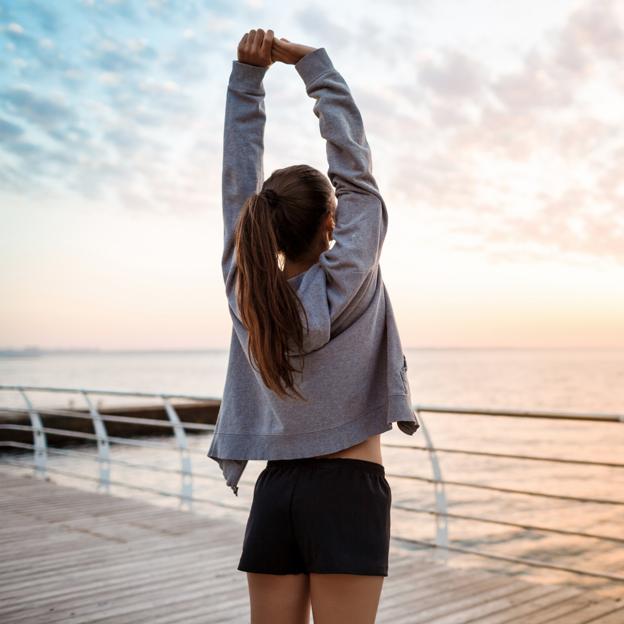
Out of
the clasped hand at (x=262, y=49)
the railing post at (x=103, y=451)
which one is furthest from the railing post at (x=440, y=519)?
the railing post at (x=103, y=451)

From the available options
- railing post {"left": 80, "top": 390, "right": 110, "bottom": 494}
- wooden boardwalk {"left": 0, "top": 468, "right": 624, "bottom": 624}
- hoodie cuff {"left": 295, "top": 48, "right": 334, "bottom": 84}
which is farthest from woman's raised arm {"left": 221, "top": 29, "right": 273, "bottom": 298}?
railing post {"left": 80, "top": 390, "right": 110, "bottom": 494}

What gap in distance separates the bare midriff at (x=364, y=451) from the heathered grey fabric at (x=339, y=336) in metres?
0.03

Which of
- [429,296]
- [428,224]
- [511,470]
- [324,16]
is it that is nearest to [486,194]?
[428,224]

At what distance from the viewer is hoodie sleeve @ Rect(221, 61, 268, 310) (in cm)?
138

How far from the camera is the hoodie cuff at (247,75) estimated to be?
56.3 inches

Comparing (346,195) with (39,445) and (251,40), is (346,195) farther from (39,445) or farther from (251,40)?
(39,445)

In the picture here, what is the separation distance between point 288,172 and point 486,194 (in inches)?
647

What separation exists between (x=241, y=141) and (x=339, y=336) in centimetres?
45

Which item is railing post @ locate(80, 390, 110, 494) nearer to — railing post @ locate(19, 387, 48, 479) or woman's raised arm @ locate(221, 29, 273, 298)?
railing post @ locate(19, 387, 48, 479)

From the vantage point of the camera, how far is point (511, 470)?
666 inches

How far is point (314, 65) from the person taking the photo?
4.38 ft

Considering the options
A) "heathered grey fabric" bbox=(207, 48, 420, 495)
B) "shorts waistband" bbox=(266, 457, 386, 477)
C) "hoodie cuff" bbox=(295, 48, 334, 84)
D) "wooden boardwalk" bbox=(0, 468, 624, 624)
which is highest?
"hoodie cuff" bbox=(295, 48, 334, 84)

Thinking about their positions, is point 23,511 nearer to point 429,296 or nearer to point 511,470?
point 511,470

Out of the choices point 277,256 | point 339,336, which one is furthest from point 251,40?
point 339,336
